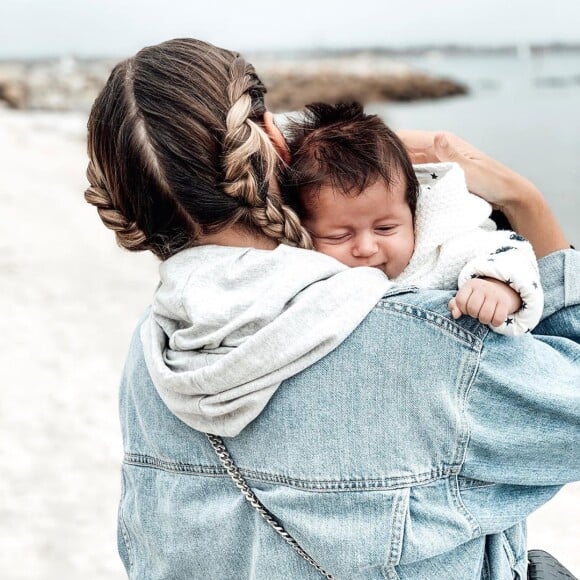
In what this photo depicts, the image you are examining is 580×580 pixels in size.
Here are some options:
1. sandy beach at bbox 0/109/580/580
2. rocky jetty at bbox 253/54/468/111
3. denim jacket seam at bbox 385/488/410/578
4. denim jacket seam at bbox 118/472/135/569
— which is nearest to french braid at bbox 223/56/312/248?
denim jacket seam at bbox 385/488/410/578

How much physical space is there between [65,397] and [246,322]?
3.75m

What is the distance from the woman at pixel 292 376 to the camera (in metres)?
1.08

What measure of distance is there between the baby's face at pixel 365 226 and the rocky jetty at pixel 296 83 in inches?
624

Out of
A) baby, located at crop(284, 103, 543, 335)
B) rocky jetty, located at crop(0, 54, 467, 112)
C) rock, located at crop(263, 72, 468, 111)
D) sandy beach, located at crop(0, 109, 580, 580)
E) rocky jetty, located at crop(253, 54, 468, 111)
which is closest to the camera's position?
baby, located at crop(284, 103, 543, 335)

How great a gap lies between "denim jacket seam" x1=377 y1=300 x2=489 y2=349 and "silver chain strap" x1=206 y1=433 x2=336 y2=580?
1.01 feet

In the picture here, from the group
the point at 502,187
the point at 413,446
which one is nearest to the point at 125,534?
the point at 413,446

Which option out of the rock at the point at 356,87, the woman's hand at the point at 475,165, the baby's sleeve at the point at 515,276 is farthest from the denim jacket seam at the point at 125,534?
the rock at the point at 356,87

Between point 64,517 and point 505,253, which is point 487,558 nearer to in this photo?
point 505,253

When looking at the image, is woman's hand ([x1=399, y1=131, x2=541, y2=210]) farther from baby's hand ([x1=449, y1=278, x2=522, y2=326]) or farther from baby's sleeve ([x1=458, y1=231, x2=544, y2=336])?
baby's hand ([x1=449, y1=278, x2=522, y2=326])

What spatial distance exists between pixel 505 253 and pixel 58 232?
7.86m

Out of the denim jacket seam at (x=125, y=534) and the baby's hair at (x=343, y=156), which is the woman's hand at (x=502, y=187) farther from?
the denim jacket seam at (x=125, y=534)

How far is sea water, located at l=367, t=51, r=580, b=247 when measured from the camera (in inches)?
445

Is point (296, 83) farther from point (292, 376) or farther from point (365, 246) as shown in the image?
point (292, 376)

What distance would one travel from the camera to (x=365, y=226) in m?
1.43
